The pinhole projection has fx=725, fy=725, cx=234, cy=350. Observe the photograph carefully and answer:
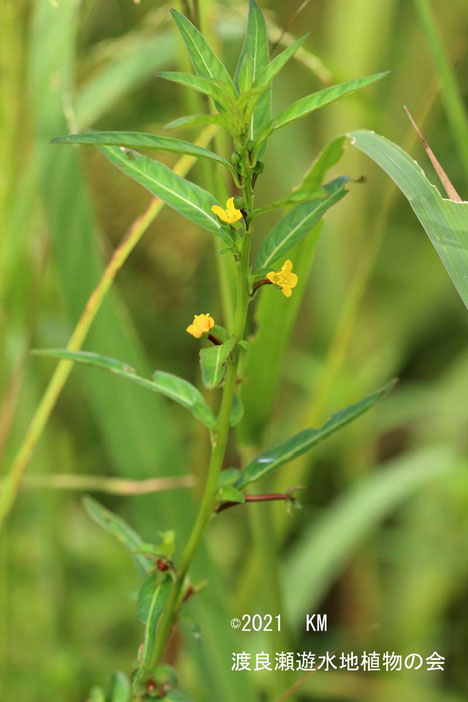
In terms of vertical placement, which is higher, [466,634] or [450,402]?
[450,402]

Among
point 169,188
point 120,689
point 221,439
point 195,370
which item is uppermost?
point 195,370

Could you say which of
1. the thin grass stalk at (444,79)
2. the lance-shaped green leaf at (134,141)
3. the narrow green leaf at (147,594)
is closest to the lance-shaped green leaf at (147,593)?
the narrow green leaf at (147,594)

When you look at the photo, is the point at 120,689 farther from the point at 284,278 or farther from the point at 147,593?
the point at 284,278

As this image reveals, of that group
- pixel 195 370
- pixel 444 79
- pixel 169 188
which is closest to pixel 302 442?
pixel 169 188

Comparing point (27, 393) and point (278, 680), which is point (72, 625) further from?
point (278, 680)

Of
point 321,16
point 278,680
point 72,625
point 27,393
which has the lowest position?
point 278,680

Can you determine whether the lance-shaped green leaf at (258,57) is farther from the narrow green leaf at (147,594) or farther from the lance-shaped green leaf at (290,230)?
the narrow green leaf at (147,594)

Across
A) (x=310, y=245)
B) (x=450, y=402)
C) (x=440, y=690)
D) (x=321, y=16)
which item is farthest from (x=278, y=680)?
(x=321, y=16)
